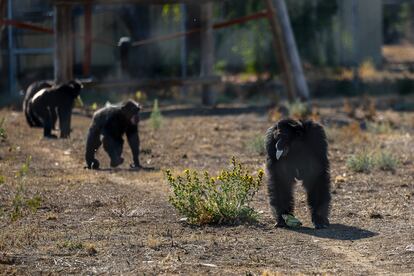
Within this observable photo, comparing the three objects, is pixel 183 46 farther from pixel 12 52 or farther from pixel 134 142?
pixel 134 142

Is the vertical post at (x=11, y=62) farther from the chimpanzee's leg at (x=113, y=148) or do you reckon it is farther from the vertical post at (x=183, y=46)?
Result: the chimpanzee's leg at (x=113, y=148)

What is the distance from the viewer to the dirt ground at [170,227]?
8.92 m

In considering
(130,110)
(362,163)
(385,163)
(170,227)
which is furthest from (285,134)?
(130,110)

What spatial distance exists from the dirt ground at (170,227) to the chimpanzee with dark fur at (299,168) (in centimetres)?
24

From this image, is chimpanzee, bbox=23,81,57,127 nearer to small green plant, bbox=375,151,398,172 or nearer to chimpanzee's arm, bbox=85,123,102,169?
chimpanzee's arm, bbox=85,123,102,169

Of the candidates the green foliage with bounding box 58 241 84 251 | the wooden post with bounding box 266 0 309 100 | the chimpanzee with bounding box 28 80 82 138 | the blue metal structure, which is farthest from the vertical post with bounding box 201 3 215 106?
the green foliage with bounding box 58 241 84 251

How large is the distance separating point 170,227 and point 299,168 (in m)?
1.50

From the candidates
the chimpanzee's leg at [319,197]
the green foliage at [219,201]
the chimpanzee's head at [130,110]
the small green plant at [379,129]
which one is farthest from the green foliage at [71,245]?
the small green plant at [379,129]

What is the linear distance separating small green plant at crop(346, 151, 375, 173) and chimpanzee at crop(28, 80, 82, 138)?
642 cm

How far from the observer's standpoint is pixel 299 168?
11164mm

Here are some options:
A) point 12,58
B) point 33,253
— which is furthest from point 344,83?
point 33,253

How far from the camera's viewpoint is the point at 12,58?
28891mm

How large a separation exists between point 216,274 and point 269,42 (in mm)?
24670

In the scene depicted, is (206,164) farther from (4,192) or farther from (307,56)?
(307,56)
